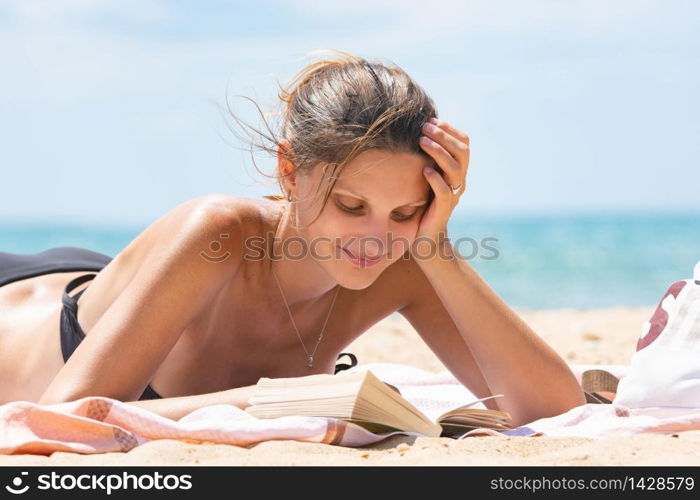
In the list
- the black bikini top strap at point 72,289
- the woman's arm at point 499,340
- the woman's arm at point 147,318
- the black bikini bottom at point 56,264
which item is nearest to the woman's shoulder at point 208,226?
the woman's arm at point 147,318

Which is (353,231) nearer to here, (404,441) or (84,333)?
(404,441)

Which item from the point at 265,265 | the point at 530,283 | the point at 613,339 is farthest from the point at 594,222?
the point at 265,265

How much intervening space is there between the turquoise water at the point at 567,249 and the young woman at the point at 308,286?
1176cm

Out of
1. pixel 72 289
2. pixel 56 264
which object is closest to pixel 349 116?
pixel 72 289

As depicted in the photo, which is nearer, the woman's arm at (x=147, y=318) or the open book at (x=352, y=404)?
the open book at (x=352, y=404)

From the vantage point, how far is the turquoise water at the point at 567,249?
72.7ft

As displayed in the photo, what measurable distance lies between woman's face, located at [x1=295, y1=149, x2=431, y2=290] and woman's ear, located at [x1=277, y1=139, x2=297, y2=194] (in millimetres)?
63

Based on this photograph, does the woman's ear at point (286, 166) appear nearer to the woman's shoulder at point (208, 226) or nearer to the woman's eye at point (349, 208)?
the woman's shoulder at point (208, 226)

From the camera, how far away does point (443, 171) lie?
3.32 meters

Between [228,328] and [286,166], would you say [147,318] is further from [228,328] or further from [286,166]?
[286,166]

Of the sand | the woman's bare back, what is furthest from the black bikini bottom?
the sand
